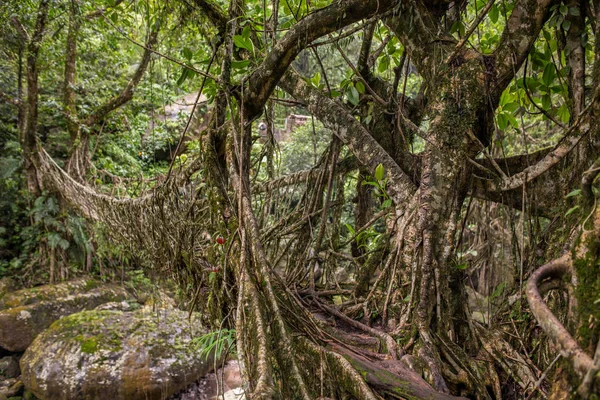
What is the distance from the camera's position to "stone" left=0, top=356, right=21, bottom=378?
486cm

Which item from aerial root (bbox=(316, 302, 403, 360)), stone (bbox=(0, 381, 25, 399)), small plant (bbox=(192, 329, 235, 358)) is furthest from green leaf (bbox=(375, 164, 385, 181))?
stone (bbox=(0, 381, 25, 399))

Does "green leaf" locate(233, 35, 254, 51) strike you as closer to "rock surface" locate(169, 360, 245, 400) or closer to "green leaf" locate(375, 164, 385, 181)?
"green leaf" locate(375, 164, 385, 181)

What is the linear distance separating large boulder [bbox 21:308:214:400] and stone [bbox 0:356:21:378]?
64cm

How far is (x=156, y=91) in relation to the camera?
6.49 meters

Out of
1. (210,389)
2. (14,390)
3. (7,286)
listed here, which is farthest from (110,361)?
(7,286)

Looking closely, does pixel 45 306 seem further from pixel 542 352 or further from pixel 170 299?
pixel 542 352

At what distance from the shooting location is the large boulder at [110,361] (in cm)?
406

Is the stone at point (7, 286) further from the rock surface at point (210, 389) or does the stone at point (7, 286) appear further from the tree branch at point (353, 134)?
the tree branch at point (353, 134)

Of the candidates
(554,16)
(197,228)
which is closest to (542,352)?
(554,16)

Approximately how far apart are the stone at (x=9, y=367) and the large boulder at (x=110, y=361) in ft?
2.10

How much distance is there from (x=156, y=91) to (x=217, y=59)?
4.36m

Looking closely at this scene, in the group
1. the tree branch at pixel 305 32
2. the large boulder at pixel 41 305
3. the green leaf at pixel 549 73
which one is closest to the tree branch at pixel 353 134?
the tree branch at pixel 305 32

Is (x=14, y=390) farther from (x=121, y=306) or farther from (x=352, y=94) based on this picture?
(x=352, y=94)

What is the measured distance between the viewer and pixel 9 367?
491cm
